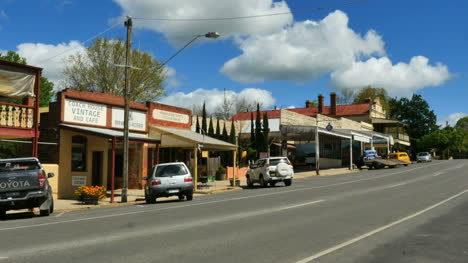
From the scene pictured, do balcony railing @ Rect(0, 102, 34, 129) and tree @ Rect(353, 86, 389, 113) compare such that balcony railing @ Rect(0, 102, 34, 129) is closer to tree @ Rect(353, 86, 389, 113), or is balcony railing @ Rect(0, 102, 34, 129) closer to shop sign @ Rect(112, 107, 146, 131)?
shop sign @ Rect(112, 107, 146, 131)

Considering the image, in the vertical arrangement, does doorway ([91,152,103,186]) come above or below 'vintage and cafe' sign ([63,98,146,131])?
below

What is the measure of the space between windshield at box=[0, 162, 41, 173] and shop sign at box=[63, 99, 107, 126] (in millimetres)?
7417

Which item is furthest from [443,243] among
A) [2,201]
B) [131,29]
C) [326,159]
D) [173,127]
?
[326,159]

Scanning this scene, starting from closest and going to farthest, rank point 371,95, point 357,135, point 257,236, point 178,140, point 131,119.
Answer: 1. point 257,236
2. point 178,140
3. point 131,119
4. point 357,135
5. point 371,95

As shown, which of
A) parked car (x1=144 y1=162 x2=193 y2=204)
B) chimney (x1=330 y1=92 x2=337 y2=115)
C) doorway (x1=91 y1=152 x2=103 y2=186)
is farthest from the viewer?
chimney (x1=330 y1=92 x2=337 y2=115)

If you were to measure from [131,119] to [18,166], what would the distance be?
11.5 metres

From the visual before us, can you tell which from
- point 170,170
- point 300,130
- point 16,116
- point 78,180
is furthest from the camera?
point 300,130

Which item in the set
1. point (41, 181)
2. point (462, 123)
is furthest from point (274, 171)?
point (462, 123)

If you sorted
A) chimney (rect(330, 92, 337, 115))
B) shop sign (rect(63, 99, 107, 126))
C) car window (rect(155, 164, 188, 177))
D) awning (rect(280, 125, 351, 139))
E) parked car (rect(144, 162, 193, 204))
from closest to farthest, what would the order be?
parked car (rect(144, 162, 193, 204))
car window (rect(155, 164, 188, 177))
shop sign (rect(63, 99, 107, 126))
awning (rect(280, 125, 351, 139))
chimney (rect(330, 92, 337, 115))

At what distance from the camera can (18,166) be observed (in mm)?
13891

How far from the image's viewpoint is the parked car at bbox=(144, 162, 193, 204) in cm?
1827

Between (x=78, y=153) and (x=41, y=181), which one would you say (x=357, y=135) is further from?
(x=41, y=181)

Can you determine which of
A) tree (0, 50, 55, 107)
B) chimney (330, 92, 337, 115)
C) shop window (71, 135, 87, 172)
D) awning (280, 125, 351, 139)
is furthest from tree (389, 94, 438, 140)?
shop window (71, 135, 87, 172)

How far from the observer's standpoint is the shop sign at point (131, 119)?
79.5ft
